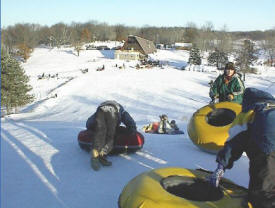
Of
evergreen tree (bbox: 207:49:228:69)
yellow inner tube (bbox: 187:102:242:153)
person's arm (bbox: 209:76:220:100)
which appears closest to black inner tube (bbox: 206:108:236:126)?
yellow inner tube (bbox: 187:102:242:153)

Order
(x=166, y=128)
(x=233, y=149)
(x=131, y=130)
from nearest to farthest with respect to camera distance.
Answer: (x=233, y=149)
(x=131, y=130)
(x=166, y=128)

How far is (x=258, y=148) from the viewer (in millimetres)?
3400

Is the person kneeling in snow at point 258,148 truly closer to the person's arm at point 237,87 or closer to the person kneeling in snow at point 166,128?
the person's arm at point 237,87

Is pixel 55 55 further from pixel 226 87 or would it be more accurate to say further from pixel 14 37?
pixel 226 87

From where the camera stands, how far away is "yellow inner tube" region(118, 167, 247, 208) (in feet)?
11.1

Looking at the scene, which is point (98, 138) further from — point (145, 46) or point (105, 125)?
point (145, 46)

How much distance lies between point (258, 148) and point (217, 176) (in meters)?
0.61

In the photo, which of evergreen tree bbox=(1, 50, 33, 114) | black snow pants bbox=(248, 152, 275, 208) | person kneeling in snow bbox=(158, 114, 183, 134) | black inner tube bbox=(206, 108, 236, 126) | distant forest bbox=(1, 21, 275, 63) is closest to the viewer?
black snow pants bbox=(248, 152, 275, 208)

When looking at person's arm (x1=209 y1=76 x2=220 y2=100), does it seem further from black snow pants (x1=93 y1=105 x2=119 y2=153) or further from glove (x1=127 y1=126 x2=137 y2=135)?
black snow pants (x1=93 y1=105 x2=119 y2=153)

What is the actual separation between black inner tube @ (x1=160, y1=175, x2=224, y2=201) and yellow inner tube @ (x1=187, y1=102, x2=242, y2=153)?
2.13 meters

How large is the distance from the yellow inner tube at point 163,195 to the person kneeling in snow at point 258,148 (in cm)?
20

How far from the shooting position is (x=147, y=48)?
71.9m

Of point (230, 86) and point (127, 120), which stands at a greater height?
point (230, 86)

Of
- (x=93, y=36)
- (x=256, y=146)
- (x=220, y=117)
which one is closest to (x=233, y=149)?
(x=256, y=146)
